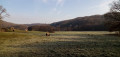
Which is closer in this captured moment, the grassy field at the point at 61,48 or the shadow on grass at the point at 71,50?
the shadow on grass at the point at 71,50

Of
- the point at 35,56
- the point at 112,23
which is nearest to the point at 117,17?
the point at 112,23

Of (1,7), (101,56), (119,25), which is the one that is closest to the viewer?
(101,56)

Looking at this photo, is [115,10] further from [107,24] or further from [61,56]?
[61,56]

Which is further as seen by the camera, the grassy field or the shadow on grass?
the grassy field

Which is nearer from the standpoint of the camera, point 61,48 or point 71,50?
point 71,50

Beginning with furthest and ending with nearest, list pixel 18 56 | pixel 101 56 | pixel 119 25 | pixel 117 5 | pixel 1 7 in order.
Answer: pixel 1 7
pixel 117 5
pixel 119 25
pixel 18 56
pixel 101 56

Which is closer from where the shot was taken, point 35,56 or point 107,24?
point 35,56

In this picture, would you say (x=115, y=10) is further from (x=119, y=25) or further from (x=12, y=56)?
(x=12, y=56)

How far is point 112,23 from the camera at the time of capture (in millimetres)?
18688

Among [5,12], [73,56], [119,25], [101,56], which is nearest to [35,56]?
[73,56]

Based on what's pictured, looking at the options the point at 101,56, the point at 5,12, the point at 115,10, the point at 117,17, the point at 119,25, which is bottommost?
the point at 101,56

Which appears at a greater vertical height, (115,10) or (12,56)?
(115,10)

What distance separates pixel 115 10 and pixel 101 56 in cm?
1285

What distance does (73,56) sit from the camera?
9945 millimetres
